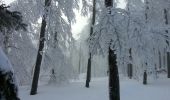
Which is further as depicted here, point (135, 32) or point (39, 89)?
point (39, 89)

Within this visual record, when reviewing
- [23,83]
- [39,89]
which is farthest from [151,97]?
[23,83]

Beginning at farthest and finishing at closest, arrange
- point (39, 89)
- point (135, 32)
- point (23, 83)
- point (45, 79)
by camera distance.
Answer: point (45, 79) < point (23, 83) < point (39, 89) < point (135, 32)

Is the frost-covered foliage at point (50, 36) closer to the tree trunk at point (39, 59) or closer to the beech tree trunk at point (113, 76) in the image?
the tree trunk at point (39, 59)

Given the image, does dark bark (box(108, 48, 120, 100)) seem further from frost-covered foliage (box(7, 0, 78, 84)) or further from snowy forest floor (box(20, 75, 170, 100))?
frost-covered foliage (box(7, 0, 78, 84))

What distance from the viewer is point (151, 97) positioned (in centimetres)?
1842

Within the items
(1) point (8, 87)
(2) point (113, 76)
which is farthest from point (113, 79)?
(1) point (8, 87)

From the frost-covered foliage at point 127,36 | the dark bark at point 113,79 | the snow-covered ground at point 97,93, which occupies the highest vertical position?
the frost-covered foliage at point 127,36

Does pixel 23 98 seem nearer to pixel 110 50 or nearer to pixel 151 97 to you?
pixel 151 97

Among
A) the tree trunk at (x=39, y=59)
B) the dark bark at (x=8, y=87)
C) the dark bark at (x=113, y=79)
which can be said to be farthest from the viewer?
the tree trunk at (x=39, y=59)

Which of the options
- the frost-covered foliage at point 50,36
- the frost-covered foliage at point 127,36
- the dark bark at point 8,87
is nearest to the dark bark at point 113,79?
the frost-covered foliage at point 127,36

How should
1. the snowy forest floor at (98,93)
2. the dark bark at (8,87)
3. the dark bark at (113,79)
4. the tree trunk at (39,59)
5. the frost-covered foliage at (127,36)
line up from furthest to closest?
the tree trunk at (39,59) < the snowy forest floor at (98,93) < the dark bark at (113,79) < the frost-covered foliage at (127,36) < the dark bark at (8,87)

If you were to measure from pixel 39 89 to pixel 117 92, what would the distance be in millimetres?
→ 10881

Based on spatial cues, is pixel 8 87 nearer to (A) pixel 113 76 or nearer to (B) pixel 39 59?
(A) pixel 113 76

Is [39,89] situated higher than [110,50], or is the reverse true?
[110,50]
